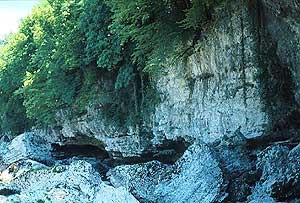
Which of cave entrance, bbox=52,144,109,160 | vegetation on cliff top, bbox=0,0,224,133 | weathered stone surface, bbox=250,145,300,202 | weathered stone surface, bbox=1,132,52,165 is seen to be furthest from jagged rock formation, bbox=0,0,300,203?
cave entrance, bbox=52,144,109,160

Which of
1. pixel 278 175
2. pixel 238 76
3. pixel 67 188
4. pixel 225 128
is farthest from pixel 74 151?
pixel 278 175

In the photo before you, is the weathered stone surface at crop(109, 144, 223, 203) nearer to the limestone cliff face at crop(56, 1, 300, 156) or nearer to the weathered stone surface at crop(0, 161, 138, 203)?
the limestone cliff face at crop(56, 1, 300, 156)

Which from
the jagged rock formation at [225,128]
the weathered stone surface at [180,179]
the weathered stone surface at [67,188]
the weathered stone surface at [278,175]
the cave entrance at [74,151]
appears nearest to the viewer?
the weathered stone surface at [67,188]

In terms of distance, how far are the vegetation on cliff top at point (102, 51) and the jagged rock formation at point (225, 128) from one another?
0.88m

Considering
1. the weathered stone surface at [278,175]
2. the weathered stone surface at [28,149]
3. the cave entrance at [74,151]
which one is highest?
the weathered stone surface at [28,149]

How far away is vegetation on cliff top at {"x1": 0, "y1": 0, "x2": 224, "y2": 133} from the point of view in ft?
44.2

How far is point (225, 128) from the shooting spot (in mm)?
13734

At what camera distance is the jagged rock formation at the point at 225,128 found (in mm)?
10898

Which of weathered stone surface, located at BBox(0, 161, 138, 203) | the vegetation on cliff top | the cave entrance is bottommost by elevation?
weathered stone surface, located at BBox(0, 161, 138, 203)

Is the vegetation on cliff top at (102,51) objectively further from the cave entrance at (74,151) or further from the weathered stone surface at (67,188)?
the weathered stone surface at (67,188)

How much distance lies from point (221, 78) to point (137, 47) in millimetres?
2601

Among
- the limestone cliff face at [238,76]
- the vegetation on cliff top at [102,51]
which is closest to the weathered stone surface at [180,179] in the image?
the limestone cliff face at [238,76]

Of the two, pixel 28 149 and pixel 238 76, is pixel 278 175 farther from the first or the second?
pixel 28 149

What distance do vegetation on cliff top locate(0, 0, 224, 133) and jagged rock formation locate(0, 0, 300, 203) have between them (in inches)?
34.8
